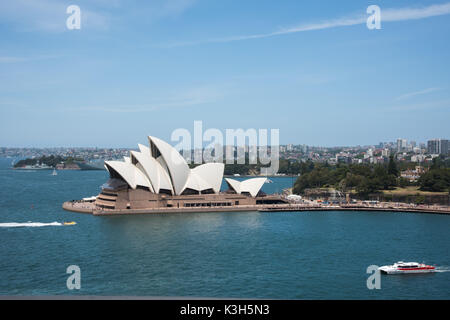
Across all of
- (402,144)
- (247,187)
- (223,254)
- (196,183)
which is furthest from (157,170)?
(402,144)

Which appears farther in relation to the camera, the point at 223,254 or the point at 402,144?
the point at 402,144

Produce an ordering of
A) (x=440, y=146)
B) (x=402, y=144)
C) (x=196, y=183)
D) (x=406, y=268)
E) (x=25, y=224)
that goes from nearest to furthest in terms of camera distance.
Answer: (x=406, y=268)
(x=25, y=224)
(x=196, y=183)
(x=440, y=146)
(x=402, y=144)

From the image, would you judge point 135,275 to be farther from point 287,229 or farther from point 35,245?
point 287,229

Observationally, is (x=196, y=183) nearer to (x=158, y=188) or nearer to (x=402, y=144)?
(x=158, y=188)

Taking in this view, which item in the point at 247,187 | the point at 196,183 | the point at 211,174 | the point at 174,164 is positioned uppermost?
the point at 174,164

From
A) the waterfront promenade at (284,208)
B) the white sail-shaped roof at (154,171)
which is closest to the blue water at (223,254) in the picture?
the waterfront promenade at (284,208)

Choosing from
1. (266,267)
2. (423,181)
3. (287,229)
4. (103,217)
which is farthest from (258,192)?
(266,267)
